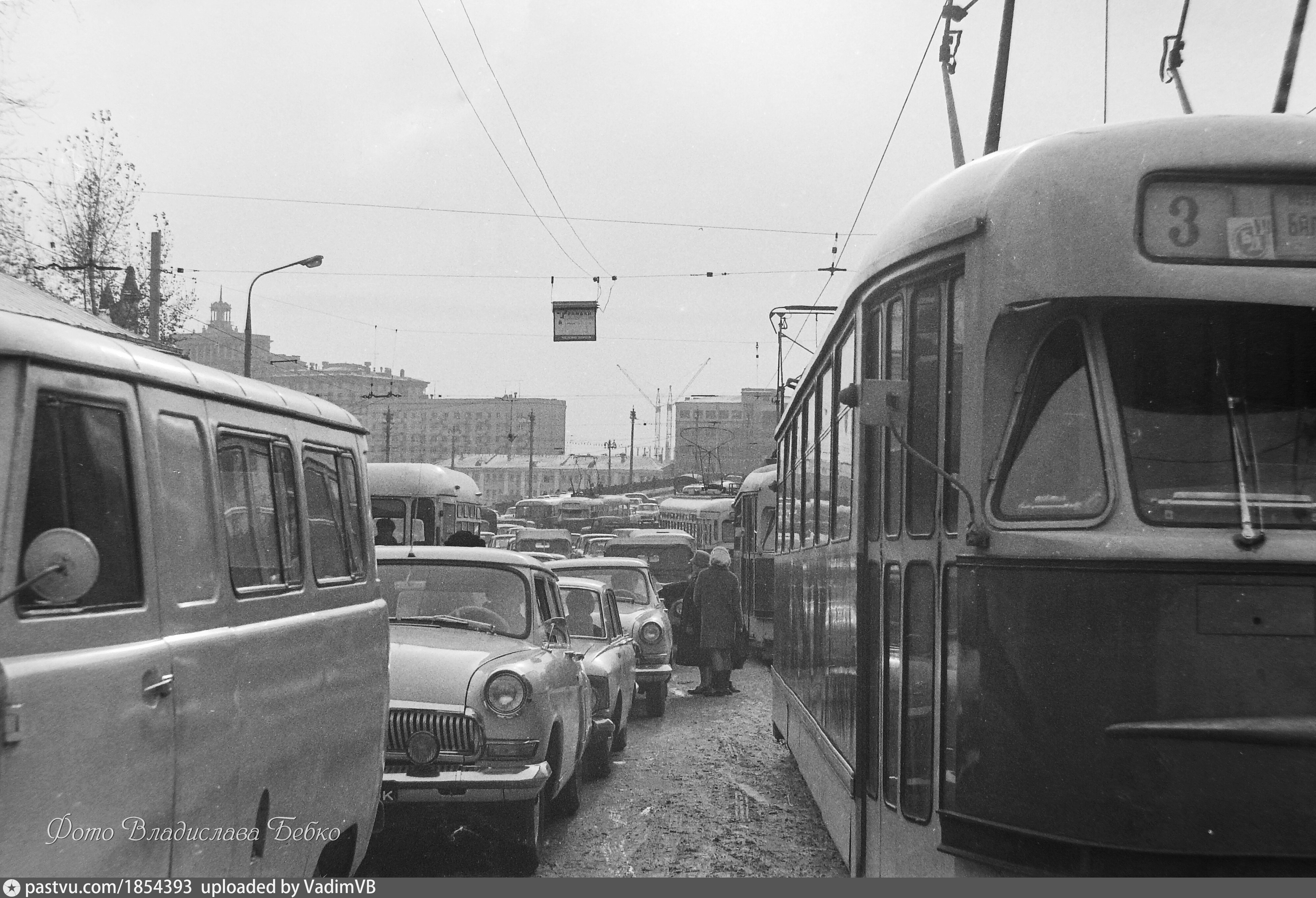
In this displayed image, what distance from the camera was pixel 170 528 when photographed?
11.8 ft

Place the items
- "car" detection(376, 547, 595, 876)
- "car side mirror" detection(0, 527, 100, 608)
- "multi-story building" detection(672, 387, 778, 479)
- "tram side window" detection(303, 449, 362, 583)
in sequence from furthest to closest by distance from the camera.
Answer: "multi-story building" detection(672, 387, 778, 479) → "car" detection(376, 547, 595, 876) → "tram side window" detection(303, 449, 362, 583) → "car side mirror" detection(0, 527, 100, 608)

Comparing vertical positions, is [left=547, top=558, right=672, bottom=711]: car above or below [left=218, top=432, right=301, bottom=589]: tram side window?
below

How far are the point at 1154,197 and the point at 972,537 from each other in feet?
3.95

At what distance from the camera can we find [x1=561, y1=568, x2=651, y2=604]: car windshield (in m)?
15.0

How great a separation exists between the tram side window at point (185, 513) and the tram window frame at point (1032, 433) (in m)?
2.43

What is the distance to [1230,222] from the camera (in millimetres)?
4043

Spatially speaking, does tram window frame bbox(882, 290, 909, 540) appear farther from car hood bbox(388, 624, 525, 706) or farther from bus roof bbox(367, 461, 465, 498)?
bus roof bbox(367, 461, 465, 498)

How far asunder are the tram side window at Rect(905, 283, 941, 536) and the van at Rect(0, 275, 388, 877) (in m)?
2.25

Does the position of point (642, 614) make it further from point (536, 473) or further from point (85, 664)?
point (536, 473)

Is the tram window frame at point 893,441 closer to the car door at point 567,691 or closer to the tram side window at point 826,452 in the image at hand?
the tram side window at point 826,452

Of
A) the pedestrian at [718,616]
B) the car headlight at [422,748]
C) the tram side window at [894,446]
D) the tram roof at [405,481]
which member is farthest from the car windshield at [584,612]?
the tram roof at [405,481]

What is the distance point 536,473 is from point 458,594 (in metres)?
103

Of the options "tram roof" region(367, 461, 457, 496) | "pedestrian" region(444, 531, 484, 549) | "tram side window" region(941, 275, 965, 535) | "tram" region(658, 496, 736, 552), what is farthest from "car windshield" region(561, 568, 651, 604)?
"tram" region(658, 496, 736, 552)

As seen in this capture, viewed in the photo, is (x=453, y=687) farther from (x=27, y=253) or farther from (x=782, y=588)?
(x=27, y=253)
